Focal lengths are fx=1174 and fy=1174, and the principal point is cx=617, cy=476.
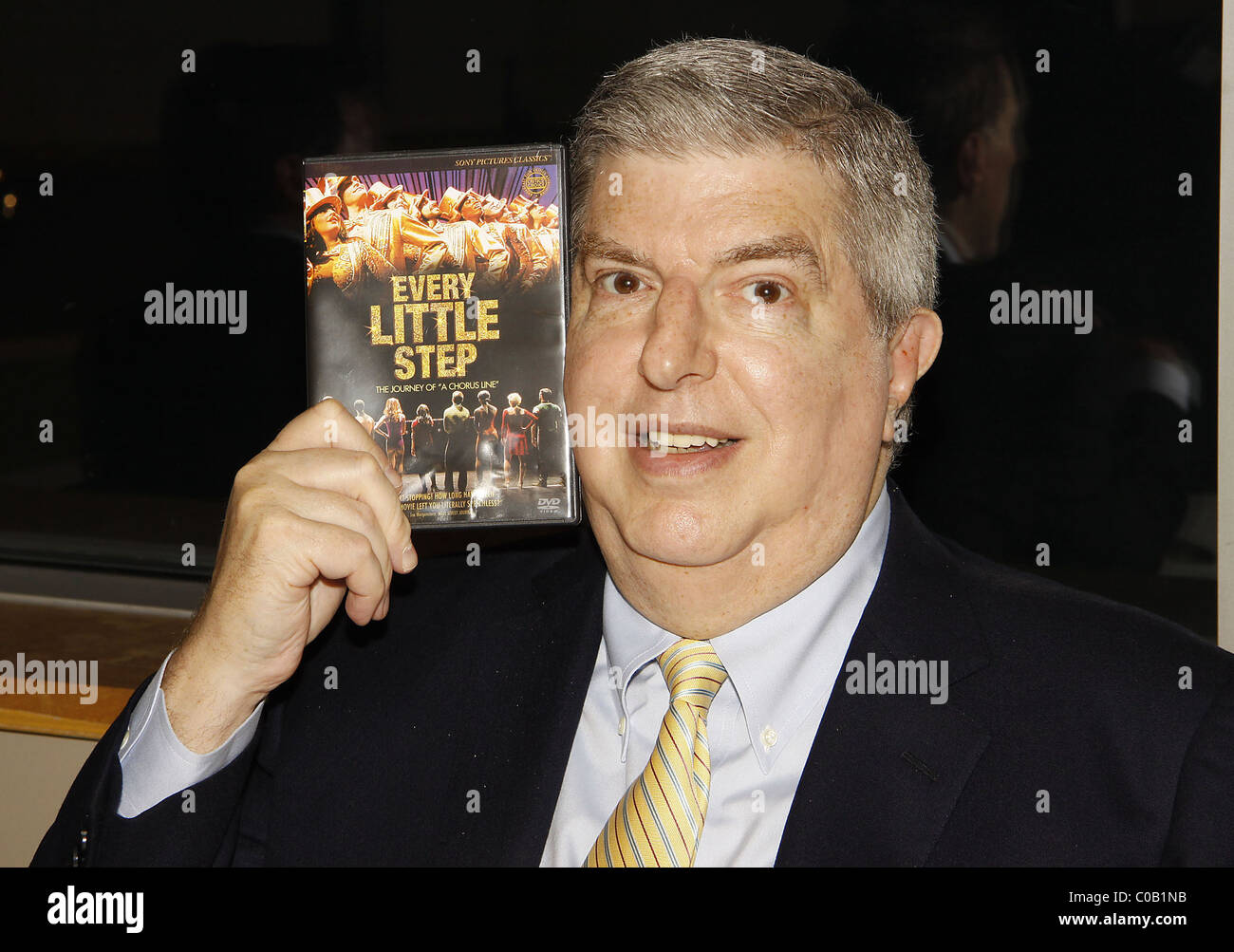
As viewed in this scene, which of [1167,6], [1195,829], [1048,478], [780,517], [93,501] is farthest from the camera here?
[93,501]

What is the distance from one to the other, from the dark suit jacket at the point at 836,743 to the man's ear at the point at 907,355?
130 mm

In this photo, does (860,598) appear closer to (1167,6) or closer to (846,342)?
(846,342)

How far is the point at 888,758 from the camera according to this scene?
1.24 meters

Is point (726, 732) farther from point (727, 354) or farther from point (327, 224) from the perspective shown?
point (327, 224)

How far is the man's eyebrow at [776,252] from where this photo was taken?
4.18 feet

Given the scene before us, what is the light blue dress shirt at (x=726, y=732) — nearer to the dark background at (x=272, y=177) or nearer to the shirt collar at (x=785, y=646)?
the shirt collar at (x=785, y=646)
